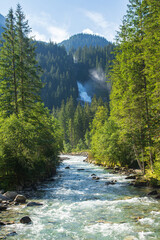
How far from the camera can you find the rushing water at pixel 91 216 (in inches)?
300

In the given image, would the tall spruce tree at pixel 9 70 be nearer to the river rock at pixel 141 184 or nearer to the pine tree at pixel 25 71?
the pine tree at pixel 25 71

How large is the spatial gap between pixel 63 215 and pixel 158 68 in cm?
1103

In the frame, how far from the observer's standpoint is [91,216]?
9758 millimetres

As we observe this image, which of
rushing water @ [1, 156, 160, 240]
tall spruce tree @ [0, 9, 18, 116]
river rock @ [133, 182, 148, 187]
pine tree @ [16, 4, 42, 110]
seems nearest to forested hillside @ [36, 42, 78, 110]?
pine tree @ [16, 4, 42, 110]

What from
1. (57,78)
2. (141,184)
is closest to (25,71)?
(141,184)

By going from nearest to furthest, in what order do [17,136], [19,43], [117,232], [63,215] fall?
[117,232], [63,215], [17,136], [19,43]

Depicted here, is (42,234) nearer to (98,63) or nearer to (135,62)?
(135,62)

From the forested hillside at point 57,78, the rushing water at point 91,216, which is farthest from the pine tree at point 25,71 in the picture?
the forested hillside at point 57,78

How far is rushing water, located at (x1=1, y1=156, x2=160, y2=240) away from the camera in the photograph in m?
7.62

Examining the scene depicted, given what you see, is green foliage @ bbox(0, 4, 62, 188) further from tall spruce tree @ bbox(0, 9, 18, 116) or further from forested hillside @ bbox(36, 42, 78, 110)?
forested hillside @ bbox(36, 42, 78, 110)

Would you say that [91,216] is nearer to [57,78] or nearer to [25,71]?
[25,71]

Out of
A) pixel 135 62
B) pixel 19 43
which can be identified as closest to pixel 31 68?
pixel 19 43

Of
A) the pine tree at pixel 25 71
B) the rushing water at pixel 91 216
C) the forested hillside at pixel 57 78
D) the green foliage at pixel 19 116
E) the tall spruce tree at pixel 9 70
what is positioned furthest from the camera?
the forested hillside at pixel 57 78

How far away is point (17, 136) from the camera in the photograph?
15586 millimetres
